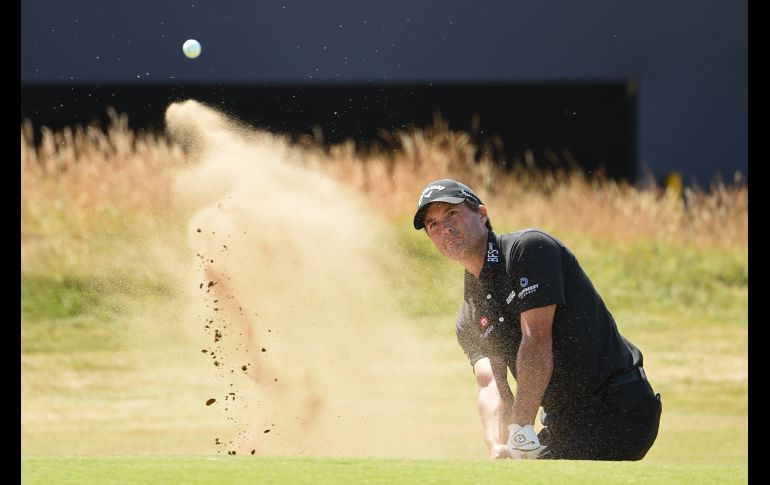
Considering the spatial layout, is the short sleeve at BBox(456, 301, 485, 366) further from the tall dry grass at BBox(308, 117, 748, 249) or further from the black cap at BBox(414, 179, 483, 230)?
the tall dry grass at BBox(308, 117, 748, 249)

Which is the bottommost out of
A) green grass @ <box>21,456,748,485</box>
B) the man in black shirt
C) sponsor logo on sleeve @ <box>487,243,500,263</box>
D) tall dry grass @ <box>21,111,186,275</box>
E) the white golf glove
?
green grass @ <box>21,456,748,485</box>

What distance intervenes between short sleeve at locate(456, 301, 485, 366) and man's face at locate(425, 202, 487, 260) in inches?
10.6

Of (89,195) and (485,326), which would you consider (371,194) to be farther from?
(485,326)

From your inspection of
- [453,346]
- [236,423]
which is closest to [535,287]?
[236,423]

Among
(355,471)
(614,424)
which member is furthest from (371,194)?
(355,471)

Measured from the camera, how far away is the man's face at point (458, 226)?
4.51m

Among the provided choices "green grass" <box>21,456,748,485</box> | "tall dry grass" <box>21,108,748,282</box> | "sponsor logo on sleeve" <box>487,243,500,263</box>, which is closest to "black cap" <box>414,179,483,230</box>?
"sponsor logo on sleeve" <box>487,243,500,263</box>

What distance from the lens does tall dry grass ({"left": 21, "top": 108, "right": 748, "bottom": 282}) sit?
10.5 meters

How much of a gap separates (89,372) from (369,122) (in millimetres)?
3490

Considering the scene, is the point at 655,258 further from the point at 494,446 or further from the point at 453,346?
the point at 494,446

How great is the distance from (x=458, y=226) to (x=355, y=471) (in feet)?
3.94

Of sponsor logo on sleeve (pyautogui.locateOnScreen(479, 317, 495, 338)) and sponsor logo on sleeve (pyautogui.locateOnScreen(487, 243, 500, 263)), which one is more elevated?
sponsor logo on sleeve (pyautogui.locateOnScreen(487, 243, 500, 263))

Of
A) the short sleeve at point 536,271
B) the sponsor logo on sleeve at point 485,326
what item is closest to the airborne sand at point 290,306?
the sponsor logo on sleeve at point 485,326

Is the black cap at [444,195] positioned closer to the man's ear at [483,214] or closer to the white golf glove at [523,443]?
the man's ear at [483,214]
